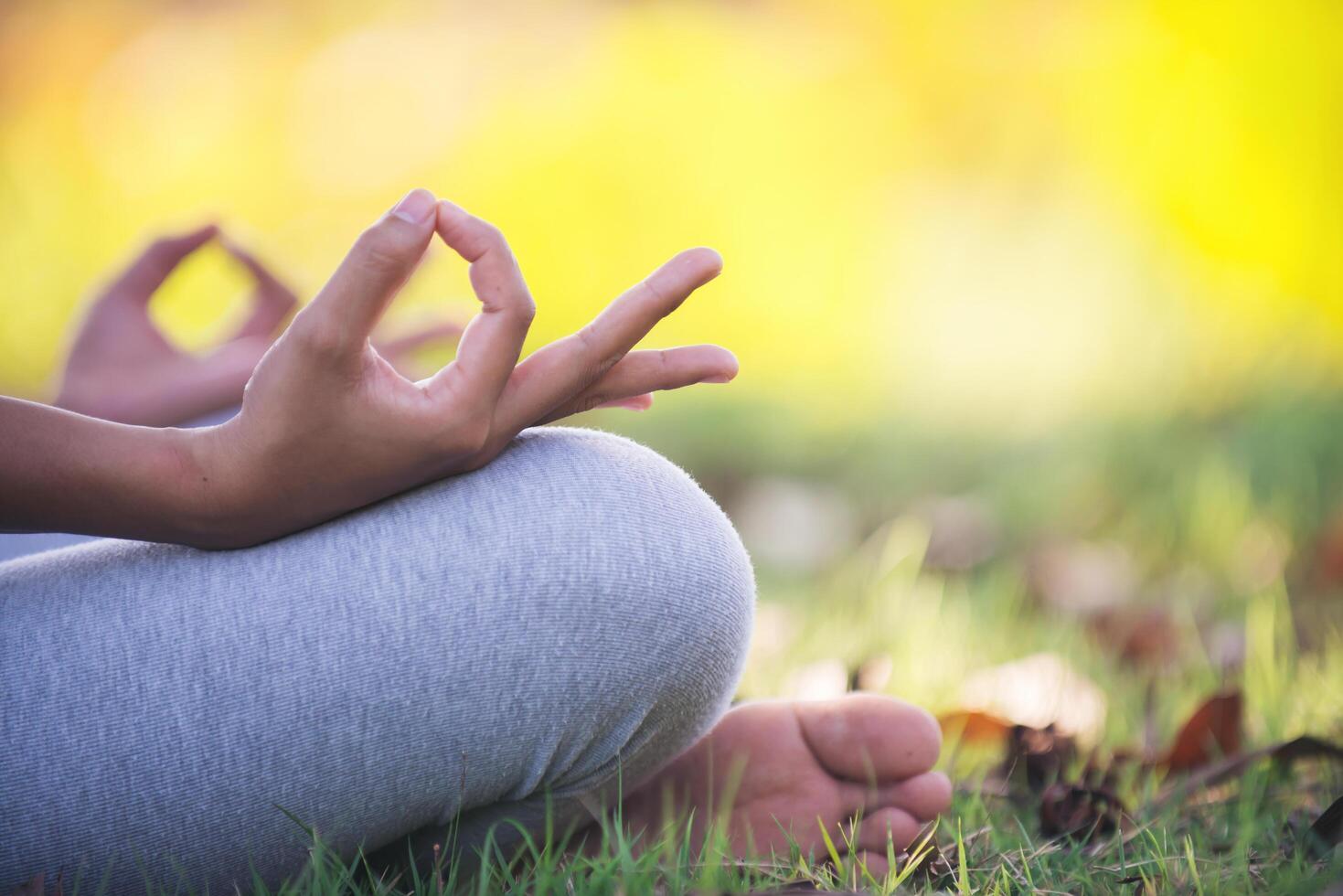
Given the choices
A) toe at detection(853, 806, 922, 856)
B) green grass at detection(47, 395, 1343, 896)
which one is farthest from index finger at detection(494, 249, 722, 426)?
toe at detection(853, 806, 922, 856)

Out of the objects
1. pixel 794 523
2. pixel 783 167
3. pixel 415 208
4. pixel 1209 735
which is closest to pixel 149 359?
pixel 415 208

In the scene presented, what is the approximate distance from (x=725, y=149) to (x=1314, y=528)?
2.18 m

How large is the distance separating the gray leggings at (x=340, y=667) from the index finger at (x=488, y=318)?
8 centimetres

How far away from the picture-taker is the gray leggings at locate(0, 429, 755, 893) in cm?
70

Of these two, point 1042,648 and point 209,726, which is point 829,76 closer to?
point 1042,648

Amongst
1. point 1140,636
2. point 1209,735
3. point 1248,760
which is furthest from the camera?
point 1140,636

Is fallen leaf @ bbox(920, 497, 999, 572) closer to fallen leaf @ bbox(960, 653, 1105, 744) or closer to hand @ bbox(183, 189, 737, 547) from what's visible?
fallen leaf @ bbox(960, 653, 1105, 744)

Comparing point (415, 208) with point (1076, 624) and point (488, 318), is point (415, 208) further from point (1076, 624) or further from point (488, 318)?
point (1076, 624)

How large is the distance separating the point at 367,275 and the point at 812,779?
1.65ft

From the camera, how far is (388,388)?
68cm

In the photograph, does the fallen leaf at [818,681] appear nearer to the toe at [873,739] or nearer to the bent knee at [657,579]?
the toe at [873,739]

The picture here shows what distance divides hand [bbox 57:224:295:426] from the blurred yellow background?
A: 1596 millimetres

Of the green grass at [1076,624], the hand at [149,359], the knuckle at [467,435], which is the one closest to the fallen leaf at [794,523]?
the green grass at [1076,624]

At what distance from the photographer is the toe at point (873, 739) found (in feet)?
2.88
